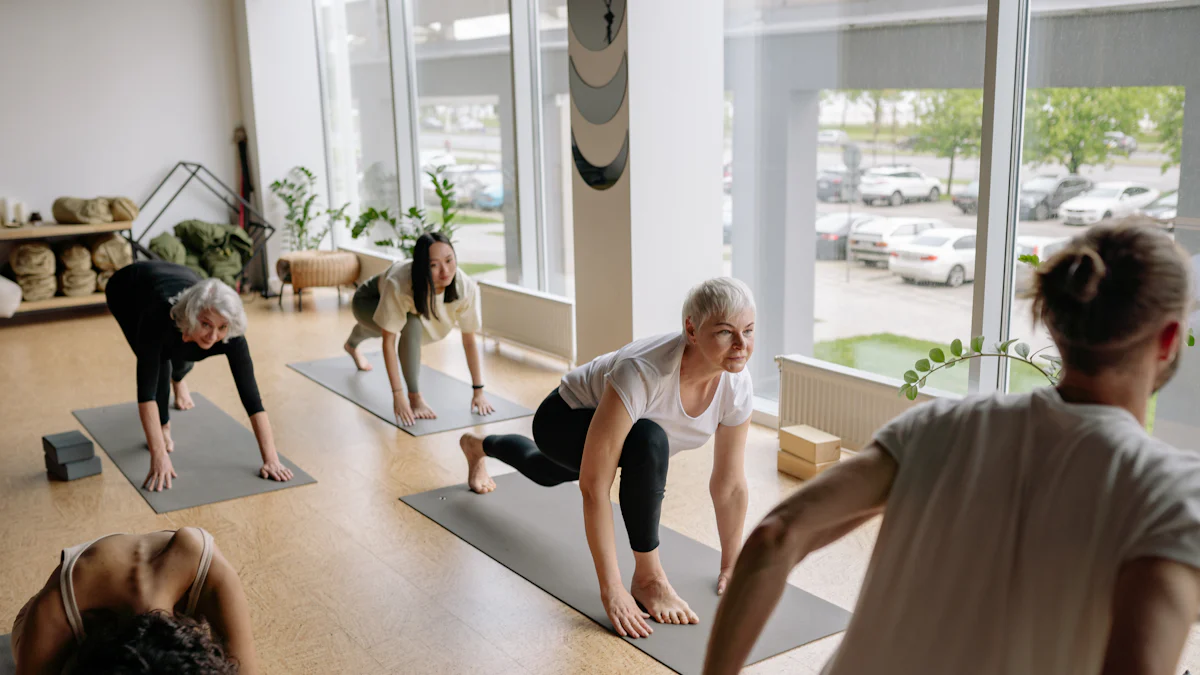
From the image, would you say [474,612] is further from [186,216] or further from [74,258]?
[186,216]

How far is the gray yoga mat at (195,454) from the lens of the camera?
154 inches

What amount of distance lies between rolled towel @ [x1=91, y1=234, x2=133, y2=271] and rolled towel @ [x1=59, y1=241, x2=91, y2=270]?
7cm

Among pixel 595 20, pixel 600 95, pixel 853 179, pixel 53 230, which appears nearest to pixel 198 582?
pixel 853 179

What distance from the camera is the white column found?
4.78 m

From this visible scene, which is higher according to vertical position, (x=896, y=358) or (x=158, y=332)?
(x=158, y=332)

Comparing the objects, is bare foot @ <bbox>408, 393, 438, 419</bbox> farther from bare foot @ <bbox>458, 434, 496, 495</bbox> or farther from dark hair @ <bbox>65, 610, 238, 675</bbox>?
dark hair @ <bbox>65, 610, 238, 675</bbox>

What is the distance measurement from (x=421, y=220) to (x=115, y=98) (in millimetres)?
3027

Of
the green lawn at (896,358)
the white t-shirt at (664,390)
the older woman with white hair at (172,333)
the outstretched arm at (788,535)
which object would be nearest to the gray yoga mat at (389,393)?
the older woman with white hair at (172,333)

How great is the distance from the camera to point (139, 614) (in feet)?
5.46

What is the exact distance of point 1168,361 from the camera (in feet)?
3.01

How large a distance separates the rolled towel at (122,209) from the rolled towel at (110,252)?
0.15 metres

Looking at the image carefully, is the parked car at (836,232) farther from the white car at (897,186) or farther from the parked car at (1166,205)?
the parked car at (1166,205)

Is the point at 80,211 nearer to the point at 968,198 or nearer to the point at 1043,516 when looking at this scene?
the point at 968,198

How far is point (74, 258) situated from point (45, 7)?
1.91 metres
